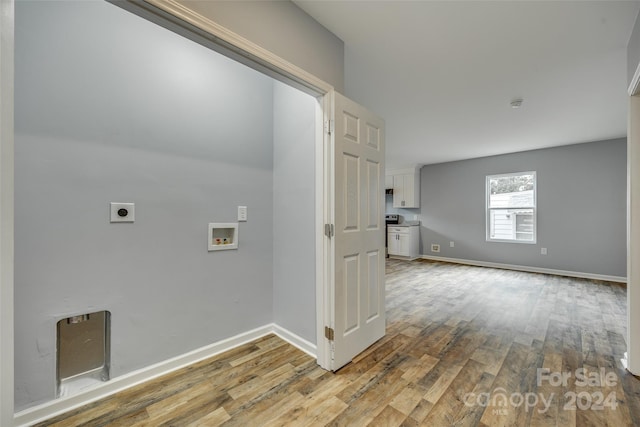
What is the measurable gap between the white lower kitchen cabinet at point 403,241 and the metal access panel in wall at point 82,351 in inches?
230

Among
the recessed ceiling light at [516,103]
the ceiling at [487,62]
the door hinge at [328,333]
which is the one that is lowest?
the door hinge at [328,333]

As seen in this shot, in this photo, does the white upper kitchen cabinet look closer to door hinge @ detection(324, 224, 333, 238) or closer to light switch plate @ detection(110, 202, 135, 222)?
door hinge @ detection(324, 224, 333, 238)

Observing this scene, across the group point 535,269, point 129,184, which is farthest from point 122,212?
point 535,269

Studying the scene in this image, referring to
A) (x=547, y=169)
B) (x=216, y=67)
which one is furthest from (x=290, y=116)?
(x=547, y=169)

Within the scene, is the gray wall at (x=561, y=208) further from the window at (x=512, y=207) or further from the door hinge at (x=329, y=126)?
the door hinge at (x=329, y=126)

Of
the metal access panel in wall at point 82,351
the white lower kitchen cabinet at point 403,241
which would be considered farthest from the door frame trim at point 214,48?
the white lower kitchen cabinet at point 403,241

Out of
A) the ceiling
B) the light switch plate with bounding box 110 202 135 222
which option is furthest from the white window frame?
the light switch plate with bounding box 110 202 135 222

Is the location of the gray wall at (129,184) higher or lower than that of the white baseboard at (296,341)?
higher

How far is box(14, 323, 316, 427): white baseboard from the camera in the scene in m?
1.34

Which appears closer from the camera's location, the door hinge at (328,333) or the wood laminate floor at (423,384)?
the wood laminate floor at (423,384)

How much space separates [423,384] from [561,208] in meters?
5.02

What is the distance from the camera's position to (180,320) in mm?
1828

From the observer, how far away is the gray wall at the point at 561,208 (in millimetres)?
4254

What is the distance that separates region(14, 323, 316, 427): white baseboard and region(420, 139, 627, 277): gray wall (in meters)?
5.15
